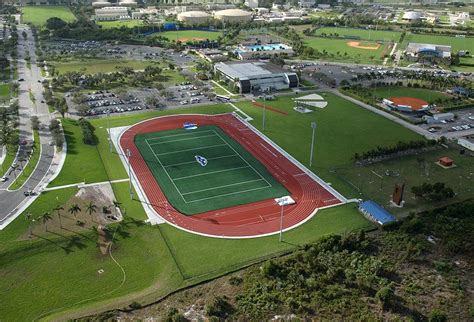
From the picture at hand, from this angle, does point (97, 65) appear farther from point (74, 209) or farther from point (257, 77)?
point (74, 209)

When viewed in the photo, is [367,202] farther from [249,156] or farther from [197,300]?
[197,300]

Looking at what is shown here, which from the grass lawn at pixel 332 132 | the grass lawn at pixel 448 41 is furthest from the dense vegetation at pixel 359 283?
the grass lawn at pixel 448 41

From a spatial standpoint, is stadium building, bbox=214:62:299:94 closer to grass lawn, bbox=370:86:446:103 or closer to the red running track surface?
grass lawn, bbox=370:86:446:103

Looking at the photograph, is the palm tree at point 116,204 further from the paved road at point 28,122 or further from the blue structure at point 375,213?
the blue structure at point 375,213

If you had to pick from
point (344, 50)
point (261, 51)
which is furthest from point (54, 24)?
point (344, 50)

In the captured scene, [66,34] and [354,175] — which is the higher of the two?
[66,34]

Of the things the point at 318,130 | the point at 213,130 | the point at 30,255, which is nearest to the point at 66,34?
the point at 213,130

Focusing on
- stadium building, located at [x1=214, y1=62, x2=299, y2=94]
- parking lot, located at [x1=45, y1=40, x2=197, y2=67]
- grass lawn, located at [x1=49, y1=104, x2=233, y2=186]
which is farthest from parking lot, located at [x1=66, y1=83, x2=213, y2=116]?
parking lot, located at [x1=45, y1=40, x2=197, y2=67]
